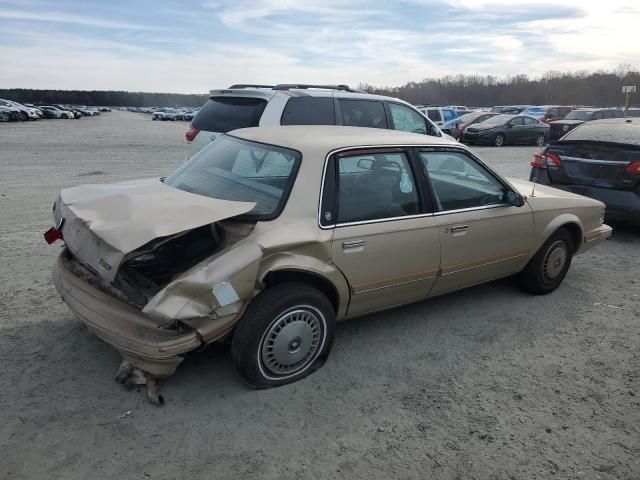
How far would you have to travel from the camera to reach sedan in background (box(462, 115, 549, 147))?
20.6m

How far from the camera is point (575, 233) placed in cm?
492

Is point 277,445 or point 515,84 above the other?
point 515,84

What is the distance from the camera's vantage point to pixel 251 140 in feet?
12.5

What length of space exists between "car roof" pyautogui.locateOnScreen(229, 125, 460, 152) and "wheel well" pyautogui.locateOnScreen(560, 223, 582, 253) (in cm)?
160

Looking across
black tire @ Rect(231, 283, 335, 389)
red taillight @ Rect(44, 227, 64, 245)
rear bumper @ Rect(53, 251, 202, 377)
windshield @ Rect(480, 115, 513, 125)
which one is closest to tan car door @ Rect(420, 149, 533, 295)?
black tire @ Rect(231, 283, 335, 389)

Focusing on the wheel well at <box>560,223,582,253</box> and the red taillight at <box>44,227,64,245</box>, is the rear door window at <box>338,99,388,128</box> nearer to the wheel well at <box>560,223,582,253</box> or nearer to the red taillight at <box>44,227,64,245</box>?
the wheel well at <box>560,223,582,253</box>

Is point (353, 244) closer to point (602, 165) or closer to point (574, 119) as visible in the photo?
point (602, 165)

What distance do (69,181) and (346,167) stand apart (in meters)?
8.40

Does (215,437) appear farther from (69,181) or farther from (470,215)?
(69,181)

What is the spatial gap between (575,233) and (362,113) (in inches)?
143

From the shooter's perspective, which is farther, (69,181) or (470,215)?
(69,181)

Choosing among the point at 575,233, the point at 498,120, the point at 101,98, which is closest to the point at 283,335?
the point at 575,233

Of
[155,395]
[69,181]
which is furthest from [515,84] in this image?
[155,395]

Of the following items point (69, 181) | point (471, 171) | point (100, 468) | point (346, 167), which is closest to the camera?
point (100, 468)
